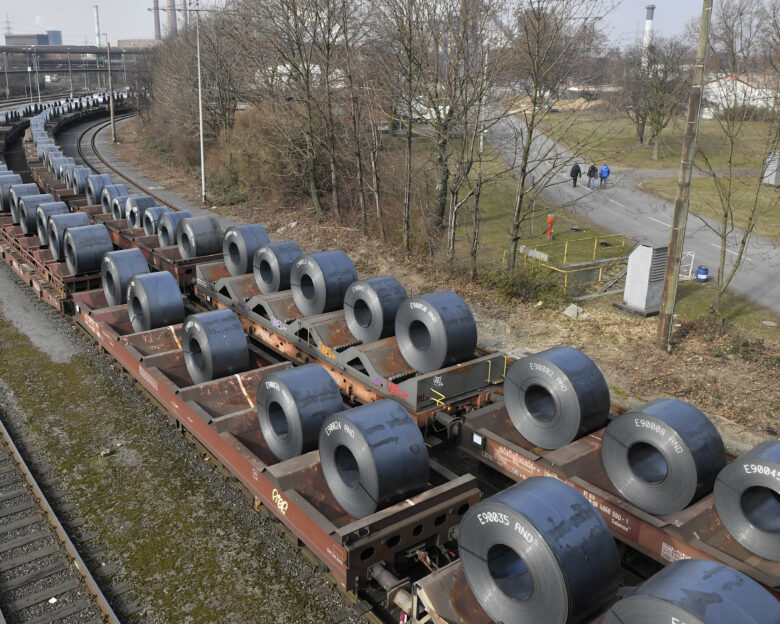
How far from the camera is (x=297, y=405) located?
980 centimetres

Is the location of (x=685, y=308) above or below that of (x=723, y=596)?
below

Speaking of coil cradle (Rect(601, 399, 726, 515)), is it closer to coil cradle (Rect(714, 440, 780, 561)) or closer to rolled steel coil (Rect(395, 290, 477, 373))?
coil cradle (Rect(714, 440, 780, 561))

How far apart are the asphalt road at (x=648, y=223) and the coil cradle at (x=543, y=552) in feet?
43.9

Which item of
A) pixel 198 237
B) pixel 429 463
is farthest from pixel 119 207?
pixel 429 463

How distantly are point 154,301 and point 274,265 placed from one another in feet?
10.6

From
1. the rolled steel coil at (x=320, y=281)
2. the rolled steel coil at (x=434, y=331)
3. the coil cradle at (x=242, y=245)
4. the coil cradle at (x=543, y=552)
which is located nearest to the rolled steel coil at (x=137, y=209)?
the coil cradle at (x=242, y=245)

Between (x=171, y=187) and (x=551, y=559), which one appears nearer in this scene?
(x=551, y=559)

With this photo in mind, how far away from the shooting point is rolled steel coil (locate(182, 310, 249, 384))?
41.1ft

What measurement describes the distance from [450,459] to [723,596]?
23.4 ft

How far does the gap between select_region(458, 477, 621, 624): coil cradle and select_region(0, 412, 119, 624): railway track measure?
4.47 meters

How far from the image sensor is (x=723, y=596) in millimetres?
5164

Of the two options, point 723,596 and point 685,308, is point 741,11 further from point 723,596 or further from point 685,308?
point 723,596

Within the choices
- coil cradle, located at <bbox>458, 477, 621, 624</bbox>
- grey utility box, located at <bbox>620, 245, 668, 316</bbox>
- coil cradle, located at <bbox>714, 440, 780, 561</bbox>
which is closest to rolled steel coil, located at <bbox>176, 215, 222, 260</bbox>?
grey utility box, located at <bbox>620, 245, 668, 316</bbox>

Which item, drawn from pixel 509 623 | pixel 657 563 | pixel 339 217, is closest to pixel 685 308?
pixel 657 563
